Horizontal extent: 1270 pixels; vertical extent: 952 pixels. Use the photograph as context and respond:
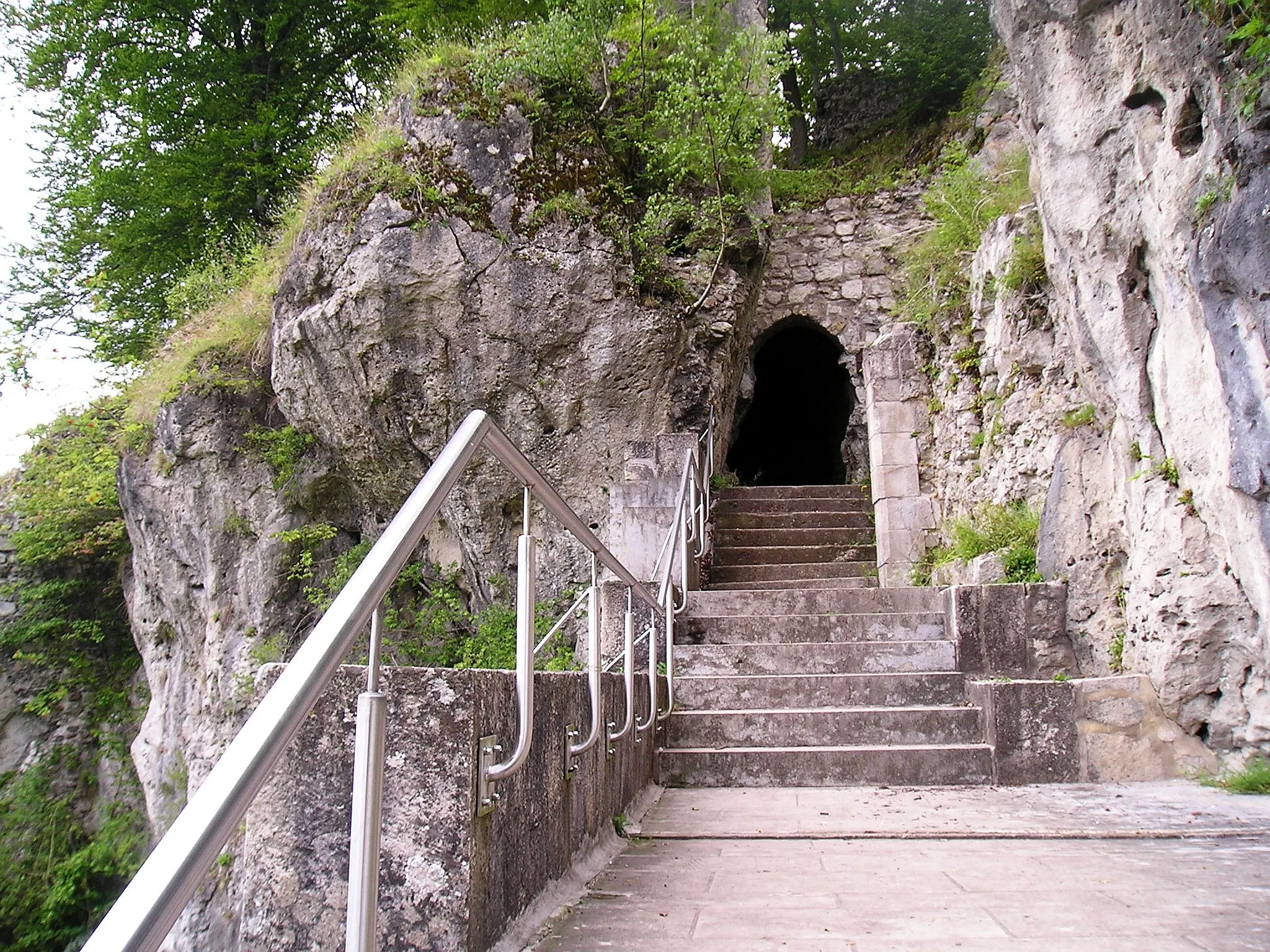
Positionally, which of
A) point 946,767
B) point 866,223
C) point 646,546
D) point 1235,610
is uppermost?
point 866,223

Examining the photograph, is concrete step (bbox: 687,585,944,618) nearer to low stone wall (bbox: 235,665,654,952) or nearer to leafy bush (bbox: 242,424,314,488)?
low stone wall (bbox: 235,665,654,952)

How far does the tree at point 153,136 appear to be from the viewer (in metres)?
12.5

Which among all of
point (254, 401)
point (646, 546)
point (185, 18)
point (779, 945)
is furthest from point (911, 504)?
point (185, 18)

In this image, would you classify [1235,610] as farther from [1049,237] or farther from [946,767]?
[1049,237]

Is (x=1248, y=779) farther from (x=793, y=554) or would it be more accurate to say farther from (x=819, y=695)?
Answer: (x=793, y=554)

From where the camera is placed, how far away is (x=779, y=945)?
2.02m

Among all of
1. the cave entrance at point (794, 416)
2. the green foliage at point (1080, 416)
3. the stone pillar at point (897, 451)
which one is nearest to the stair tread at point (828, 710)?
the green foliage at point (1080, 416)

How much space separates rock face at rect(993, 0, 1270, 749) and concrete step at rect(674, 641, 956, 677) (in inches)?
32.3

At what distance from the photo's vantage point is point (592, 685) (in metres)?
2.68

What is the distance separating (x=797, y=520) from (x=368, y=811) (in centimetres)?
767

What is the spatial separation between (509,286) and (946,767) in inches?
237

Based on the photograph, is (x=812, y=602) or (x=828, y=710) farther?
(x=812, y=602)

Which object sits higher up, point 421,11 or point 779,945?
point 421,11

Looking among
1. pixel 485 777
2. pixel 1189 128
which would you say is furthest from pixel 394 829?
pixel 1189 128
